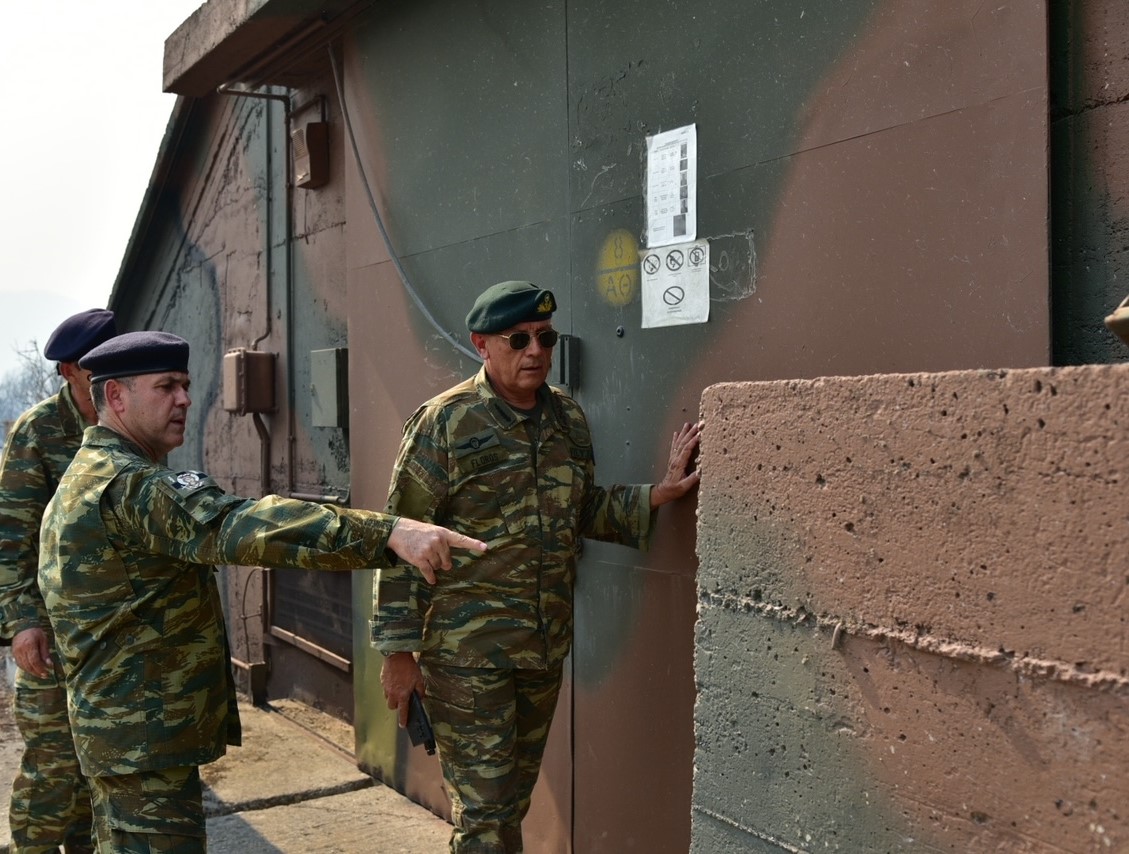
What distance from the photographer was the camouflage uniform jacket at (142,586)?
253 cm

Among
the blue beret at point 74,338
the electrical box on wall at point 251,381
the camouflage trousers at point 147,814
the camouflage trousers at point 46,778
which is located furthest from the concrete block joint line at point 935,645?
the electrical box on wall at point 251,381

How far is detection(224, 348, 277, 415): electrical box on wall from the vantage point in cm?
599

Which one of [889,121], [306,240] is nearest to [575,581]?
[889,121]

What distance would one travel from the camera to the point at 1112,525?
62.0 inches

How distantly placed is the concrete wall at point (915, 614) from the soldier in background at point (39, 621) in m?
2.25

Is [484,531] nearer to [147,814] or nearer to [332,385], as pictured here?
[147,814]

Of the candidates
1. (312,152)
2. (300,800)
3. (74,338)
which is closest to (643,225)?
(74,338)

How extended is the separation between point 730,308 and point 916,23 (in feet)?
2.77

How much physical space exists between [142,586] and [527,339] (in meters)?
1.17

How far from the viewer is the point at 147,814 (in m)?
2.74

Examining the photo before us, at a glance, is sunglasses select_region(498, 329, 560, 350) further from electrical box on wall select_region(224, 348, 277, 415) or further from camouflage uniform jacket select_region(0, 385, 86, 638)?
electrical box on wall select_region(224, 348, 277, 415)

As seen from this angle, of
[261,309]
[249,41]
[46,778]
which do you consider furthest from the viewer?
[261,309]

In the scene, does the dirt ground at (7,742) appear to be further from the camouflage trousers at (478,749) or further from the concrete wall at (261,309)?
the camouflage trousers at (478,749)

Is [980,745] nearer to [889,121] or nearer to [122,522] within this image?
[889,121]
